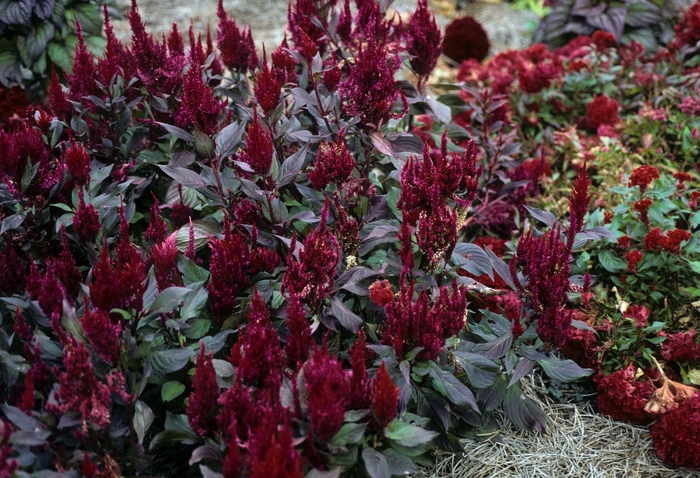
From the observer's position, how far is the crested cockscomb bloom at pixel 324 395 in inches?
55.1

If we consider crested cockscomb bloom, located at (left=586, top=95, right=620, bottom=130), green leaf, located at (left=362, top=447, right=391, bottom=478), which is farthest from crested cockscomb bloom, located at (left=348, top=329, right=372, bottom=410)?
crested cockscomb bloom, located at (left=586, top=95, right=620, bottom=130)

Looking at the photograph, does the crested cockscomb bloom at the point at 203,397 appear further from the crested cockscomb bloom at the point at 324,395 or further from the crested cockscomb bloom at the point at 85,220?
the crested cockscomb bloom at the point at 85,220

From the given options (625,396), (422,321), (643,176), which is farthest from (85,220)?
(643,176)

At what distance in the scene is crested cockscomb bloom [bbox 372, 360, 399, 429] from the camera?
1.44 metres

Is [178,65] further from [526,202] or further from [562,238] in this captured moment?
[526,202]

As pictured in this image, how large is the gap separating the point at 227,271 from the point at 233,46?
1.31m

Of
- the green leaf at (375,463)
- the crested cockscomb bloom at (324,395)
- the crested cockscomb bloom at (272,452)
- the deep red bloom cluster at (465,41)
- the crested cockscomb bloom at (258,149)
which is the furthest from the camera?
the deep red bloom cluster at (465,41)

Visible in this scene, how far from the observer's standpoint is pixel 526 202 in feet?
11.0

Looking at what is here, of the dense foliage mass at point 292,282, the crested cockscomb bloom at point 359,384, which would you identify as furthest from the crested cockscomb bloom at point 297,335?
the crested cockscomb bloom at point 359,384

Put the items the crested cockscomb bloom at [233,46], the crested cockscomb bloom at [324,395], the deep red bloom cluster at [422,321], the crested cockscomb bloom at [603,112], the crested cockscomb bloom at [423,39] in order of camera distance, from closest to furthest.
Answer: the crested cockscomb bloom at [324,395]
the deep red bloom cluster at [422,321]
the crested cockscomb bloom at [423,39]
the crested cockscomb bloom at [233,46]
the crested cockscomb bloom at [603,112]

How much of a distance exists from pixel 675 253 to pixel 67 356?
2148 millimetres

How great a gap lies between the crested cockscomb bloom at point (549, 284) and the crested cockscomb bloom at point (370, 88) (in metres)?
0.62

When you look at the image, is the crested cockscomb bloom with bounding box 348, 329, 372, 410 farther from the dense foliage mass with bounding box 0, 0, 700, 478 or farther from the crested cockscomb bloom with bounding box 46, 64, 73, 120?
the crested cockscomb bloom with bounding box 46, 64, 73, 120

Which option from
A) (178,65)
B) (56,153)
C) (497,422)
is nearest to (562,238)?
(497,422)
